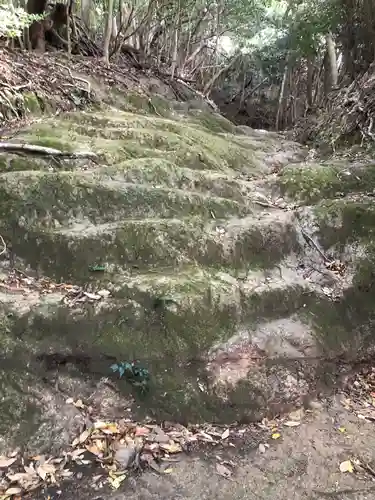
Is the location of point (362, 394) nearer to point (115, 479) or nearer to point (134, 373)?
point (134, 373)

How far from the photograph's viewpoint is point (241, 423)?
3922 millimetres

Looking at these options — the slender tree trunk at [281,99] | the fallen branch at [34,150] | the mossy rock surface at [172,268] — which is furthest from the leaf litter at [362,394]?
the slender tree trunk at [281,99]

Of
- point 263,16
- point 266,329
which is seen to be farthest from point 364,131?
point 263,16

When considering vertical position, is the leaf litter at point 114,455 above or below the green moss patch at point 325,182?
below

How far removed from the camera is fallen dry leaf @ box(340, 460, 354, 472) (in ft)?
11.3

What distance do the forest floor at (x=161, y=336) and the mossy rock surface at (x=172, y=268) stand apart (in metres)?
0.02

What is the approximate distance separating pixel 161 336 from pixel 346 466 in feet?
6.21

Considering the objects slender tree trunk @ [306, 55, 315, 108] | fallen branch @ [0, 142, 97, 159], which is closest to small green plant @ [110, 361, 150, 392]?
fallen branch @ [0, 142, 97, 159]

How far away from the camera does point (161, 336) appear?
13.2 feet

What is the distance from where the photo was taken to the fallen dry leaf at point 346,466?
3451 millimetres

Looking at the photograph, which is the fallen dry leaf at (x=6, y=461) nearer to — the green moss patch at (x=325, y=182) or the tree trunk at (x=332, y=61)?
the green moss patch at (x=325, y=182)

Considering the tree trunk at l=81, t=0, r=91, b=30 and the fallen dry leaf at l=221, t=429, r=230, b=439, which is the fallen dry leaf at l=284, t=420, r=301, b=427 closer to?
the fallen dry leaf at l=221, t=429, r=230, b=439

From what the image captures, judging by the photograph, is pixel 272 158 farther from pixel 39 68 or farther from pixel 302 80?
pixel 302 80

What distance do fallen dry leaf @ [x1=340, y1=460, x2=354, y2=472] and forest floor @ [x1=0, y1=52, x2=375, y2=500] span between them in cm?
1
